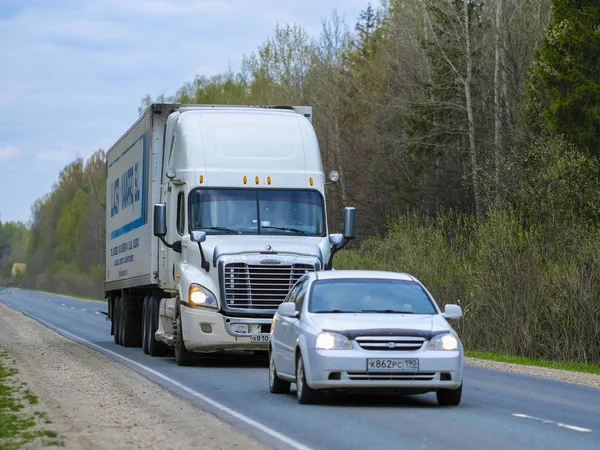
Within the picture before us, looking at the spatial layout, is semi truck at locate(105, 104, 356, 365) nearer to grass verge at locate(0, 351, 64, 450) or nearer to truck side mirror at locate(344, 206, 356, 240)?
truck side mirror at locate(344, 206, 356, 240)

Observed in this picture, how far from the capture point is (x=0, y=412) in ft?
47.9

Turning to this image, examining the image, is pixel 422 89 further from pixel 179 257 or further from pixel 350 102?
pixel 179 257

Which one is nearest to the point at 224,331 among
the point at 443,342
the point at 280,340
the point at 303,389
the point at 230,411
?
the point at 280,340

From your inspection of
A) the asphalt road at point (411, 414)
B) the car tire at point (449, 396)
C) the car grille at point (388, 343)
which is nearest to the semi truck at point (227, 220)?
the asphalt road at point (411, 414)

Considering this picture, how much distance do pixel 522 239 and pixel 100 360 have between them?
1020cm

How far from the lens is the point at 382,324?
48.4ft

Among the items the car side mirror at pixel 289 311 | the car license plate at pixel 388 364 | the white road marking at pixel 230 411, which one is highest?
the car side mirror at pixel 289 311

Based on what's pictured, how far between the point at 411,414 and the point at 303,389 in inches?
58.6

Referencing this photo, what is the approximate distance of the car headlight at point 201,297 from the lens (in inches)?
874

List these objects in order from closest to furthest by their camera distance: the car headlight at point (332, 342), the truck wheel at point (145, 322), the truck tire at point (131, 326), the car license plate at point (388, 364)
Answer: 1. the car license plate at point (388, 364)
2. the car headlight at point (332, 342)
3. the truck wheel at point (145, 322)
4. the truck tire at point (131, 326)

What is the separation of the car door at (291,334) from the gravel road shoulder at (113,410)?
129 centimetres

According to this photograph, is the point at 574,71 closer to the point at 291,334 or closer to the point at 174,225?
the point at 174,225

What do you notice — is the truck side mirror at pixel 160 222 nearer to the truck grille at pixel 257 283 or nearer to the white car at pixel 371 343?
the truck grille at pixel 257 283

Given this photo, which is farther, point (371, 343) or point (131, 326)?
point (131, 326)
